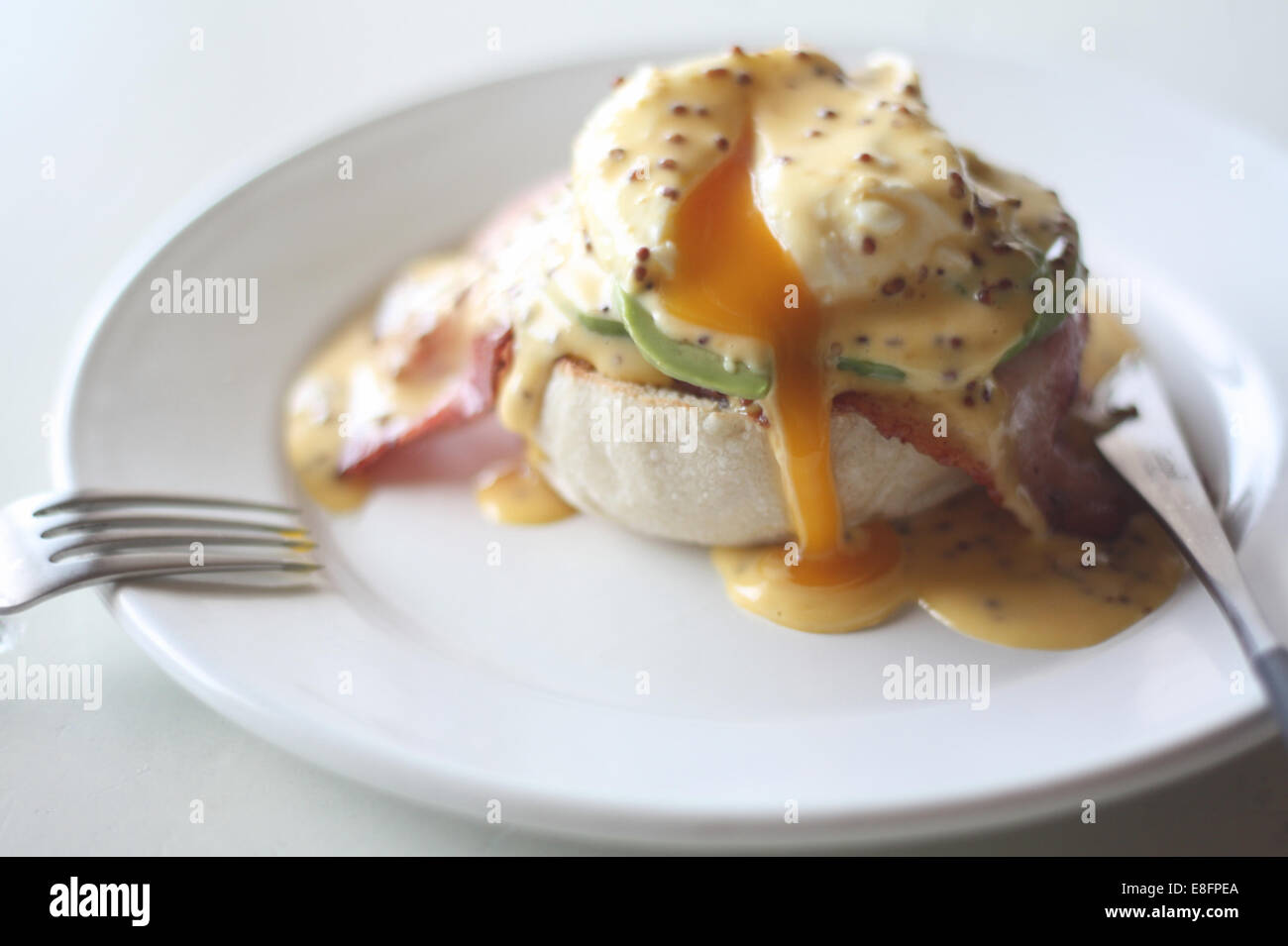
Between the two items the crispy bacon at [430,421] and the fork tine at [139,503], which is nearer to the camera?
the fork tine at [139,503]

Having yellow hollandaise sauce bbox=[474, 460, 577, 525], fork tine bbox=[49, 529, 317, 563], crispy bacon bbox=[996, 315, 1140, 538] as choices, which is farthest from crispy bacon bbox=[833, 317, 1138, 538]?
fork tine bbox=[49, 529, 317, 563]

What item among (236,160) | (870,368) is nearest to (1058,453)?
(870,368)

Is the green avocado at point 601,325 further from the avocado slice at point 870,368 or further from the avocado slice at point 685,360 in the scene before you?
the avocado slice at point 870,368

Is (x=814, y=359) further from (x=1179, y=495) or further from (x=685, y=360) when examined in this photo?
(x=1179, y=495)

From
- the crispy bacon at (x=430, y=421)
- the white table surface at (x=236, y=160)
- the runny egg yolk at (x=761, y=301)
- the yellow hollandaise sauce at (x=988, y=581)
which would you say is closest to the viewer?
the white table surface at (x=236, y=160)

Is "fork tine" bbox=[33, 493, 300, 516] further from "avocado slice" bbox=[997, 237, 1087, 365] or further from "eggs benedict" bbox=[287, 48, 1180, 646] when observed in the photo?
"avocado slice" bbox=[997, 237, 1087, 365]

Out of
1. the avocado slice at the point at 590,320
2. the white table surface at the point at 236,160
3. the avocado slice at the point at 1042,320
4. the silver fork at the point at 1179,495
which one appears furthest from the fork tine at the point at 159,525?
the silver fork at the point at 1179,495

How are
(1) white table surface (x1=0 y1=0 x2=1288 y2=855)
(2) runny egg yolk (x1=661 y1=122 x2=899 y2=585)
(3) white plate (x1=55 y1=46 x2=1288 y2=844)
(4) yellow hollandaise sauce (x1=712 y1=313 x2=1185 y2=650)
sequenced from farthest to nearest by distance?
(4) yellow hollandaise sauce (x1=712 y1=313 x2=1185 y2=650) → (2) runny egg yolk (x1=661 y1=122 x2=899 y2=585) → (1) white table surface (x1=0 y1=0 x2=1288 y2=855) → (3) white plate (x1=55 y1=46 x2=1288 y2=844)
